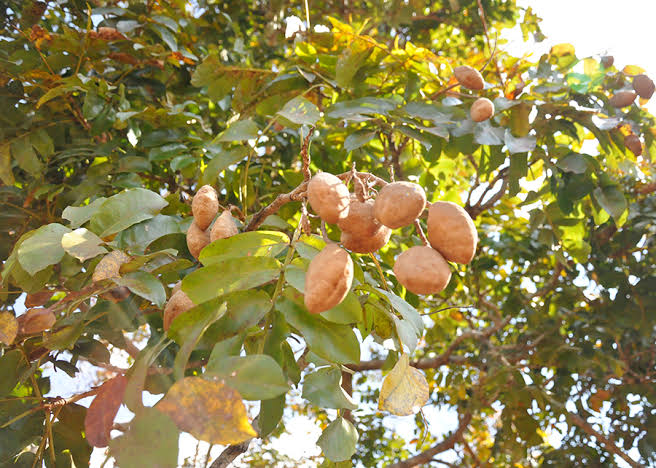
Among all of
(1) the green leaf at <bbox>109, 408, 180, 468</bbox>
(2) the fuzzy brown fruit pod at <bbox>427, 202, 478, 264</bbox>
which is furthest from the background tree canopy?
(2) the fuzzy brown fruit pod at <bbox>427, 202, 478, 264</bbox>

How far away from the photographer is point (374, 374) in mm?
3574

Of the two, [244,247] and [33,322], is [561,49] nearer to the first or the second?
[244,247]

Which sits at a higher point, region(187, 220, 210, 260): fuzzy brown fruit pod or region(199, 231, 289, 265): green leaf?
region(199, 231, 289, 265): green leaf

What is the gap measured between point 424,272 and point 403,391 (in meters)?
0.13

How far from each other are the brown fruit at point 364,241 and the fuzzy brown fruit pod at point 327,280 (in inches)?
3.7

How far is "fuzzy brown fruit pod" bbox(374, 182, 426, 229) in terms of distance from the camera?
22.2 inches

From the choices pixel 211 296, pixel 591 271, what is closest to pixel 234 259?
pixel 211 296

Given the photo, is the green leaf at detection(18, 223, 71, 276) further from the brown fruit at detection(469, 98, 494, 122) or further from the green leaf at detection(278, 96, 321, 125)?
the brown fruit at detection(469, 98, 494, 122)

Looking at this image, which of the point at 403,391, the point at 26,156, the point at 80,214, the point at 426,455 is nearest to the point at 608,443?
the point at 426,455

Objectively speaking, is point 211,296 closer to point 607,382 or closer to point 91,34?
point 91,34

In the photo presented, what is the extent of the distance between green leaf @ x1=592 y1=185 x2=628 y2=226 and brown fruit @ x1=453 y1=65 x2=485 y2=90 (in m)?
0.41

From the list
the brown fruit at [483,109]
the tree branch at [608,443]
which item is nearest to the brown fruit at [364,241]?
the brown fruit at [483,109]

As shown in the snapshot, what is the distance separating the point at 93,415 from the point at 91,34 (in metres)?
1.14

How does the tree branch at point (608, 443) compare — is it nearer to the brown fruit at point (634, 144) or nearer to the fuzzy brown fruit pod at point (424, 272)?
the brown fruit at point (634, 144)
